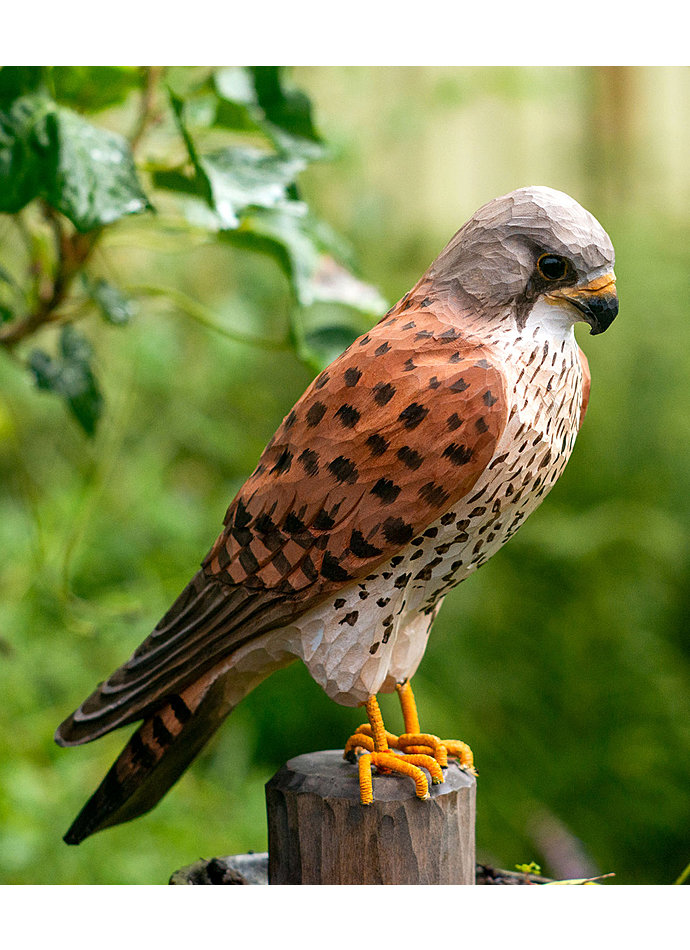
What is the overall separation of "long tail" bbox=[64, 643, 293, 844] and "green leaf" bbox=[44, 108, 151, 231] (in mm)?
693

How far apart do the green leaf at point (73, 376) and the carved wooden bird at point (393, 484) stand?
58cm

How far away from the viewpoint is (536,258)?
111 centimetres

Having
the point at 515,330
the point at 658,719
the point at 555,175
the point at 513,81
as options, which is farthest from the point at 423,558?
the point at 555,175

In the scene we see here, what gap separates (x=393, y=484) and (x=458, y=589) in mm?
2006

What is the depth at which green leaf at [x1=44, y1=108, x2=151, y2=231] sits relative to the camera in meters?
1.35

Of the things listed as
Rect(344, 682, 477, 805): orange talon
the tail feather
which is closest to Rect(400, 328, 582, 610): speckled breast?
Rect(344, 682, 477, 805): orange talon

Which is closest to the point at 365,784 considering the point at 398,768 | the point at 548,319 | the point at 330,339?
the point at 398,768

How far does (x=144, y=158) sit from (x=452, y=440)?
1.06 meters

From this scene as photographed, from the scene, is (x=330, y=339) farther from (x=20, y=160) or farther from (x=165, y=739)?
(x=165, y=739)

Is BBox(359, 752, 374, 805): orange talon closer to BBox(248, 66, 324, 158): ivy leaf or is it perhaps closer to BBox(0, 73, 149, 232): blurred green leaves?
BBox(0, 73, 149, 232): blurred green leaves

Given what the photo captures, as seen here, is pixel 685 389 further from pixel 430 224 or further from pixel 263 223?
pixel 263 223

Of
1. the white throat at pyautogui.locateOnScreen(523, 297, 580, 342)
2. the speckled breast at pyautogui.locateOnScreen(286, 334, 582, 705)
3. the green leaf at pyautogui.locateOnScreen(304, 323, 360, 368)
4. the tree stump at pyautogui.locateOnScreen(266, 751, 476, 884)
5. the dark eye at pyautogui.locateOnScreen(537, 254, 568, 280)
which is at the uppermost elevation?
the green leaf at pyautogui.locateOnScreen(304, 323, 360, 368)

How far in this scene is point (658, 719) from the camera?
2.71 m

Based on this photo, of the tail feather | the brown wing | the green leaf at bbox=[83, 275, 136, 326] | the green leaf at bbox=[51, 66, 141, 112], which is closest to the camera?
the brown wing
